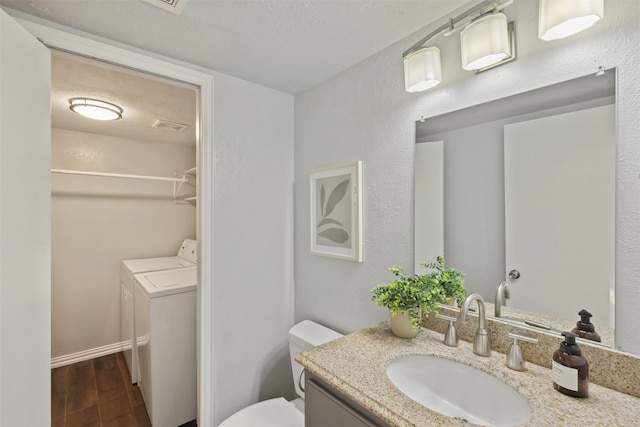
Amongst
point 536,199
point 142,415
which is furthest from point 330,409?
point 142,415

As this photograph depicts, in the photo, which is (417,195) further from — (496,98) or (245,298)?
(245,298)

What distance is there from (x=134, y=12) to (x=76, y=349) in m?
3.16

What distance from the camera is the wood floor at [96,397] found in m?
2.02

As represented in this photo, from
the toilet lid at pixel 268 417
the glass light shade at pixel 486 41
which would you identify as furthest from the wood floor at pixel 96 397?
the glass light shade at pixel 486 41

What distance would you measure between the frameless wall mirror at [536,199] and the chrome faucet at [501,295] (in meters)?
0.01

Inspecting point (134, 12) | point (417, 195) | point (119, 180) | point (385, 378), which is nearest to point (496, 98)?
point (417, 195)

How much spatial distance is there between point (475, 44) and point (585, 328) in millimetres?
987

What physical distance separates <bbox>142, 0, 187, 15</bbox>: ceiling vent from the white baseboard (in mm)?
2642

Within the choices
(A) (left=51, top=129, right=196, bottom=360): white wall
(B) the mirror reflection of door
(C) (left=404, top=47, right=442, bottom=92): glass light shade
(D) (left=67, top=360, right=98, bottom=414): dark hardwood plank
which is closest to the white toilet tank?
(B) the mirror reflection of door

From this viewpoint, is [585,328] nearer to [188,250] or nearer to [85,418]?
[85,418]

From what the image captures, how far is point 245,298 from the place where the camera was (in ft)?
5.96

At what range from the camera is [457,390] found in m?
0.99

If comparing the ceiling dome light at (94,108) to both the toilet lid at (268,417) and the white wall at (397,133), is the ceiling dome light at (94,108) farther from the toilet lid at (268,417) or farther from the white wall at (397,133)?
the toilet lid at (268,417)

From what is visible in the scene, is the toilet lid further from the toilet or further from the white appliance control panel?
the white appliance control panel
